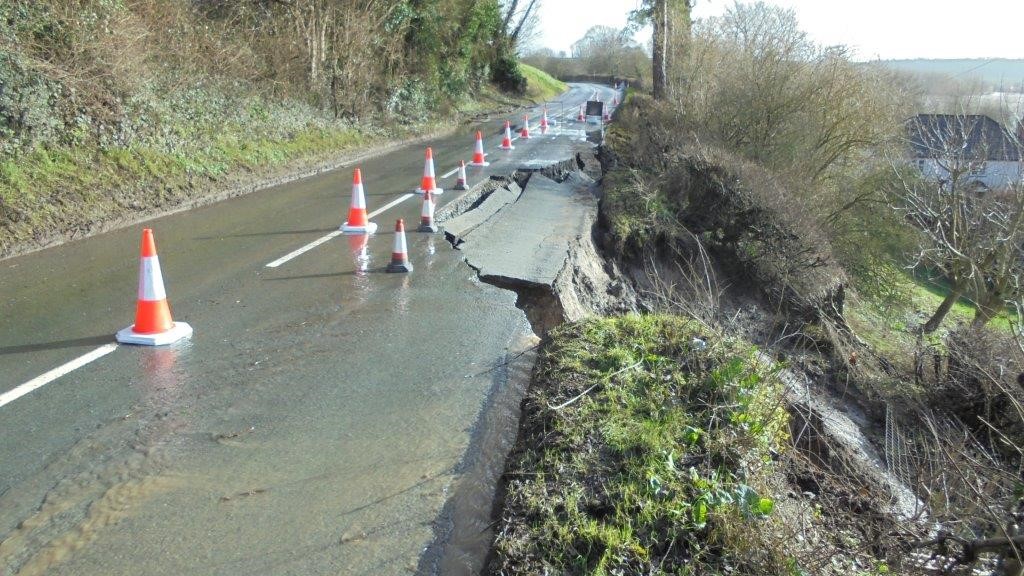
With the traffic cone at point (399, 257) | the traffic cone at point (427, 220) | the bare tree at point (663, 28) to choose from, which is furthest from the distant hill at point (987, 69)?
the traffic cone at point (399, 257)

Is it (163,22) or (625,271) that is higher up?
(163,22)

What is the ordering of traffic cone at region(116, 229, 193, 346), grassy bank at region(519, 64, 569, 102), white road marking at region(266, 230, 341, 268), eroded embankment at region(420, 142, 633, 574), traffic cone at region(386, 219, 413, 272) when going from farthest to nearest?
grassy bank at region(519, 64, 569, 102)
white road marking at region(266, 230, 341, 268)
traffic cone at region(386, 219, 413, 272)
traffic cone at region(116, 229, 193, 346)
eroded embankment at region(420, 142, 633, 574)

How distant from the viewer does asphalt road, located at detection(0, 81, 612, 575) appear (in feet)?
11.4

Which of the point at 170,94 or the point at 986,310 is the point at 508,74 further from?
the point at 986,310

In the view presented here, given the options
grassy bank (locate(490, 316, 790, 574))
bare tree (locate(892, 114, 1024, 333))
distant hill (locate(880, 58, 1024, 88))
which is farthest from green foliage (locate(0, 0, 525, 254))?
distant hill (locate(880, 58, 1024, 88))

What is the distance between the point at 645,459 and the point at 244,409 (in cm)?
266

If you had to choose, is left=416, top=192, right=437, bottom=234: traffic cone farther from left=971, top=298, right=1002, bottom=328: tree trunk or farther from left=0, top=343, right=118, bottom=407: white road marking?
left=971, top=298, right=1002, bottom=328: tree trunk

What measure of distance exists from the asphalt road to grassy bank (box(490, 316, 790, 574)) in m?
0.49

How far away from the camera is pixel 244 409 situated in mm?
4867

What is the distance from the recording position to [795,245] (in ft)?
36.3

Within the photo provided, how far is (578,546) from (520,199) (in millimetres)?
10090

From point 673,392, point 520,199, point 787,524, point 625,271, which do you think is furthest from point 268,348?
point 520,199

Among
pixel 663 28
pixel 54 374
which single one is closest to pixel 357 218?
pixel 54 374

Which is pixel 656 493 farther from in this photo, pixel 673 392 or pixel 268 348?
pixel 268 348
